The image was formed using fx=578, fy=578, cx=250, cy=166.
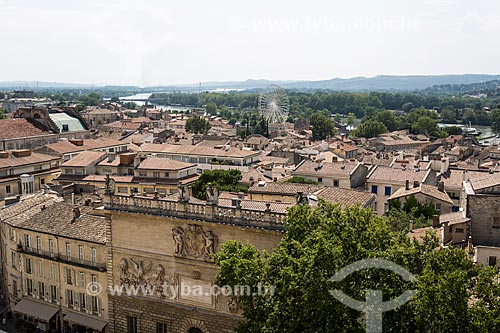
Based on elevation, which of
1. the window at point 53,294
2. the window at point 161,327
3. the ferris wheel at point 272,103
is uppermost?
the ferris wheel at point 272,103

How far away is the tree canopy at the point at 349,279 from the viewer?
902 inches

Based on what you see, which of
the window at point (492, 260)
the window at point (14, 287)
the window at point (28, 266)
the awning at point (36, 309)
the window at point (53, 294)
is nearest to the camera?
the window at point (492, 260)

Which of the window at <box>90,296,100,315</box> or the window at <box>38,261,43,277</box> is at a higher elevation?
the window at <box>38,261,43,277</box>

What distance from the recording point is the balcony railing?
3975 cm

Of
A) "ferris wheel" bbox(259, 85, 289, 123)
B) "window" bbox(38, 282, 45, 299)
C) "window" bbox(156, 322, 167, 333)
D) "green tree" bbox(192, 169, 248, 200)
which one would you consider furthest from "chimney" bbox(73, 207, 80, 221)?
"ferris wheel" bbox(259, 85, 289, 123)

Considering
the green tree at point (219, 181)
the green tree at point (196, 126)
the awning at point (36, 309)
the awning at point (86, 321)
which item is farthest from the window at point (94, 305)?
the green tree at point (196, 126)

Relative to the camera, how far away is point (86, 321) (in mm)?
40281

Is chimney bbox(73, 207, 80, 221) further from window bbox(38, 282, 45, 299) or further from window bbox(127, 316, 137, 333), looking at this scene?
window bbox(127, 316, 137, 333)

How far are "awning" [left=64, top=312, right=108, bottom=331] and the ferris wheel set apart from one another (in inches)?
4972

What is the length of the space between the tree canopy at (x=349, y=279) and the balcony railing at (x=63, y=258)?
14.2 m

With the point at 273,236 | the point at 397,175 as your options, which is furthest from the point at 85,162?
the point at 273,236

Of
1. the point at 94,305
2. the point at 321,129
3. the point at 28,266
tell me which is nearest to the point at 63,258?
the point at 94,305

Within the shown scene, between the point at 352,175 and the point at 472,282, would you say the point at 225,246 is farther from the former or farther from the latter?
the point at 352,175

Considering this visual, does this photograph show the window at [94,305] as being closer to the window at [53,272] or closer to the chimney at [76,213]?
the window at [53,272]
